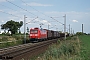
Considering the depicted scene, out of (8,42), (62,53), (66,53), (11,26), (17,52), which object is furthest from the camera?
(11,26)

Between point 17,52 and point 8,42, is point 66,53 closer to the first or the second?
point 17,52

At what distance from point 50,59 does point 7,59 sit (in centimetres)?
344

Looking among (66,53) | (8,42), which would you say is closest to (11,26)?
(8,42)

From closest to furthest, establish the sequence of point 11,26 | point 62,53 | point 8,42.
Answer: point 62,53, point 8,42, point 11,26

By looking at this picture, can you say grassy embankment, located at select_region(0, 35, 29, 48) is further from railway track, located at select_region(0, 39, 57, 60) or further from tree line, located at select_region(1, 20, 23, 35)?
tree line, located at select_region(1, 20, 23, 35)

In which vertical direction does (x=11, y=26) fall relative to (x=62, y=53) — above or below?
above

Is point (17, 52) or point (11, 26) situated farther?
point (11, 26)

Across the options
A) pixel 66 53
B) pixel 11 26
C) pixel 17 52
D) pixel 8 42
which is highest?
pixel 11 26

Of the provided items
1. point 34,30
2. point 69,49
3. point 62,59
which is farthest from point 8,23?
point 62,59

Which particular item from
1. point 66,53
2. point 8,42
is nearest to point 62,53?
point 66,53

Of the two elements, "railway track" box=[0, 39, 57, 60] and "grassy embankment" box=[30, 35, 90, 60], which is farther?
"railway track" box=[0, 39, 57, 60]

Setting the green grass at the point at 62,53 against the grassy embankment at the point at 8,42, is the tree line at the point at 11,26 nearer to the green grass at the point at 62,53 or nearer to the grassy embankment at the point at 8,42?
the grassy embankment at the point at 8,42

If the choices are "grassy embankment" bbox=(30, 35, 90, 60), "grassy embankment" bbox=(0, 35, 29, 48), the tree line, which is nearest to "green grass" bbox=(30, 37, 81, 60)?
"grassy embankment" bbox=(30, 35, 90, 60)

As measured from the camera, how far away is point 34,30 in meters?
53.9
